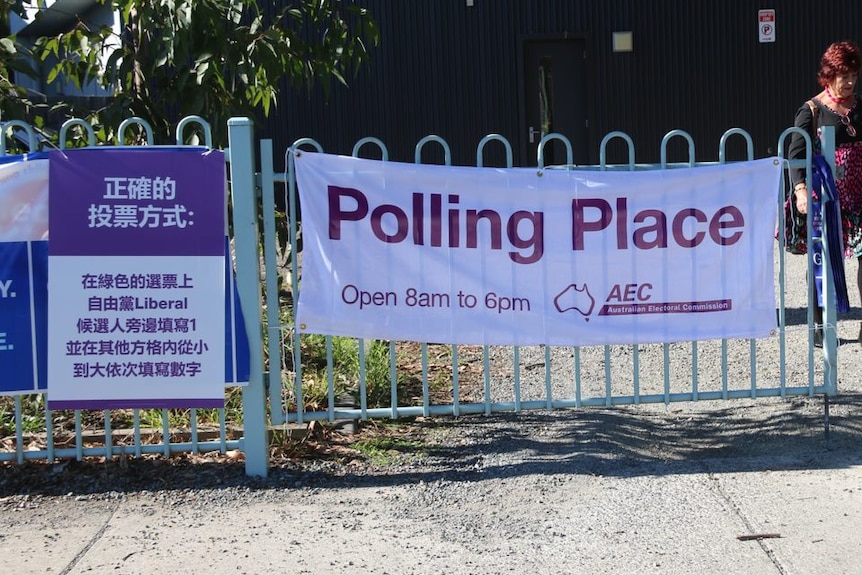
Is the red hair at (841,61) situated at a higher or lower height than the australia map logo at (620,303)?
higher

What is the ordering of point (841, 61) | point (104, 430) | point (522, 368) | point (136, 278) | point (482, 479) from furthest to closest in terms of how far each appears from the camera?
point (522, 368), point (841, 61), point (104, 430), point (482, 479), point (136, 278)

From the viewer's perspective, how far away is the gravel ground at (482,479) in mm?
4145

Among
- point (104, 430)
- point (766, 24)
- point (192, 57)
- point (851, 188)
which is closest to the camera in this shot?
point (104, 430)

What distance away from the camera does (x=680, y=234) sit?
4.89m

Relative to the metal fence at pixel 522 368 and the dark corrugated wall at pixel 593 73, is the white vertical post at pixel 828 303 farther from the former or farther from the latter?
the dark corrugated wall at pixel 593 73

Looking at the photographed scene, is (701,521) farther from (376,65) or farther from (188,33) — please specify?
(376,65)

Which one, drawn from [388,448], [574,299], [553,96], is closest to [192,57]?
[388,448]

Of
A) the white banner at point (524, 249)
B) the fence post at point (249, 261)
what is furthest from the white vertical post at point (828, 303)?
the fence post at point (249, 261)

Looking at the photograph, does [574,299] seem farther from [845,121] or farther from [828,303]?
[845,121]

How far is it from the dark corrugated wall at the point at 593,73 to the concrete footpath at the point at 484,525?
31.5 ft

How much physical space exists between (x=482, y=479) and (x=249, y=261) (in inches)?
56.2

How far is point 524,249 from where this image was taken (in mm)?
4848

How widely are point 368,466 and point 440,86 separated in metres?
9.70

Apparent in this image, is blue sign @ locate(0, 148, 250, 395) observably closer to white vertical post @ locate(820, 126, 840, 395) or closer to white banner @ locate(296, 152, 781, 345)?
white banner @ locate(296, 152, 781, 345)
